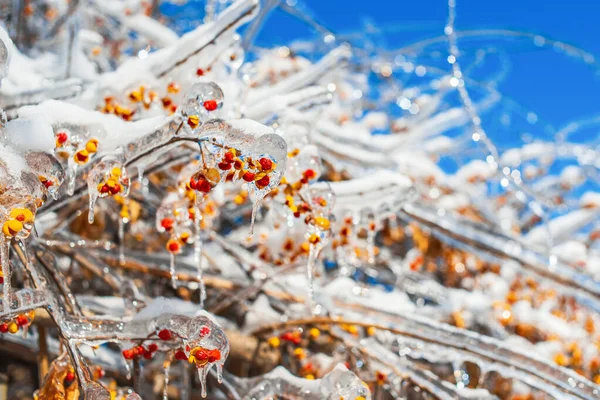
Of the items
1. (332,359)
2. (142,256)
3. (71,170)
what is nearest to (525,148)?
(332,359)

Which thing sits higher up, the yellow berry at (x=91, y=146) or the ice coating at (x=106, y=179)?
the yellow berry at (x=91, y=146)

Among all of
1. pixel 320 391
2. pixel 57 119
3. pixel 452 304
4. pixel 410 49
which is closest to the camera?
pixel 57 119

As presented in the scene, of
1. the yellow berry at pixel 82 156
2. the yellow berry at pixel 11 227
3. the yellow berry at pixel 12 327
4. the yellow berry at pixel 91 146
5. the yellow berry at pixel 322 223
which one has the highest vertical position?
the yellow berry at pixel 322 223

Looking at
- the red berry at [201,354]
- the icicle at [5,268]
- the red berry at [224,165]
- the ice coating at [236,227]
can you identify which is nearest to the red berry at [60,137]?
the ice coating at [236,227]

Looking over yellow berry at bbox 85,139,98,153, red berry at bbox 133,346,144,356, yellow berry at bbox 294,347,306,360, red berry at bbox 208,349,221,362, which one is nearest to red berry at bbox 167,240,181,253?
red berry at bbox 133,346,144,356

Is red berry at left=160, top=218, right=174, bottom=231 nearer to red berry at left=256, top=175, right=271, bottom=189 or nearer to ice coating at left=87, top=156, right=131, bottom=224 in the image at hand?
ice coating at left=87, top=156, right=131, bottom=224

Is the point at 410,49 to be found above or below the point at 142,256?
above

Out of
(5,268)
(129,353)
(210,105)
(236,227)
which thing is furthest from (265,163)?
(236,227)

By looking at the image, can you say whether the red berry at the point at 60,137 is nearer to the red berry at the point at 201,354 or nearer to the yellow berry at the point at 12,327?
the yellow berry at the point at 12,327

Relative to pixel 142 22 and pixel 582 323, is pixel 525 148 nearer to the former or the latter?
pixel 582 323
